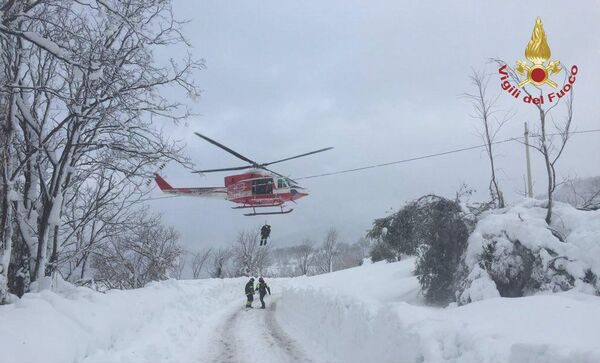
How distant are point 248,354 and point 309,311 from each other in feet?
15.5

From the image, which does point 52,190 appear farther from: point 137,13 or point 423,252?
point 423,252

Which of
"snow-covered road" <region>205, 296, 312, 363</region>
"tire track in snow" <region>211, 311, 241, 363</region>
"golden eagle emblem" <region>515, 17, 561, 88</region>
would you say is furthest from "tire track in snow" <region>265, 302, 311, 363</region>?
"golden eagle emblem" <region>515, 17, 561, 88</region>

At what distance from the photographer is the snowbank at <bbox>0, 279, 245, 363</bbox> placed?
20.6 ft

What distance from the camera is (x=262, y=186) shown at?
55.9ft

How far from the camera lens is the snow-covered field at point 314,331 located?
6000 mm

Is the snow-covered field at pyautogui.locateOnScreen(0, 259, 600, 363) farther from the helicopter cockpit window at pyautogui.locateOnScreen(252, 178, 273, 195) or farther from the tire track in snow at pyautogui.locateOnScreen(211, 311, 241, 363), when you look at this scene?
the helicopter cockpit window at pyautogui.locateOnScreen(252, 178, 273, 195)

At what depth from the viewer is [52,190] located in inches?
360

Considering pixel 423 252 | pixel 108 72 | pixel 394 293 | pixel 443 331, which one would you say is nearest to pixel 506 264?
pixel 423 252

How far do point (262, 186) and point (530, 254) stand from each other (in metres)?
9.30

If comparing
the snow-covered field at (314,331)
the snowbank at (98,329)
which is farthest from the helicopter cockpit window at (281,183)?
the snowbank at (98,329)

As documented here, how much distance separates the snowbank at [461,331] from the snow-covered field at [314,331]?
17 millimetres

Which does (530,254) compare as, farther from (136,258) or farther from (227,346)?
(136,258)

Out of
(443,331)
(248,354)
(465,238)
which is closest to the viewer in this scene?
(443,331)

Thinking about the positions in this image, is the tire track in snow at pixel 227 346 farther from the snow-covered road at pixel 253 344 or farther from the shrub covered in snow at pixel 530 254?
the shrub covered in snow at pixel 530 254
